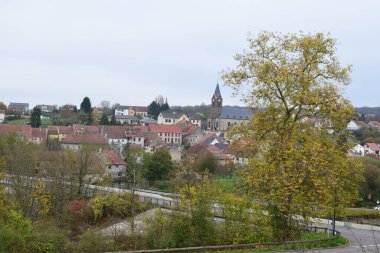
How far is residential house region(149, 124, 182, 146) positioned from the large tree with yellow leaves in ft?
278

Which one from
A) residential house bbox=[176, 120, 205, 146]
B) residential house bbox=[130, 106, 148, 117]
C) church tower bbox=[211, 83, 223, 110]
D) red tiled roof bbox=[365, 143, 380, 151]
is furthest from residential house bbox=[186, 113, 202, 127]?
red tiled roof bbox=[365, 143, 380, 151]

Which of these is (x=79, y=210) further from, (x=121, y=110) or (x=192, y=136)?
(x=121, y=110)

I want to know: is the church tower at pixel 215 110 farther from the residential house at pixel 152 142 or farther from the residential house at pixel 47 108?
the residential house at pixel 47 108

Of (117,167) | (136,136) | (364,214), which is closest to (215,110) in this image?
(136,136)

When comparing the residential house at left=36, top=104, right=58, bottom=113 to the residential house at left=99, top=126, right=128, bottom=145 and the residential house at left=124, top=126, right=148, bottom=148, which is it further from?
the residential house at left=99, top=126, right=128, bottom=145

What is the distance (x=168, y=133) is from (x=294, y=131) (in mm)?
87230

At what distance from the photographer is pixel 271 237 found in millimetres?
17500

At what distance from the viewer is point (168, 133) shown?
340 feet

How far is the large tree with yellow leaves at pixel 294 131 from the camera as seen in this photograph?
16.1 m

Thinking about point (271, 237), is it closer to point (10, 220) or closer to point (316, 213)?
point (316, 213)

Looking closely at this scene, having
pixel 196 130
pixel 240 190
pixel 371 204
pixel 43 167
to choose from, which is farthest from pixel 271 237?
pixel 196 130

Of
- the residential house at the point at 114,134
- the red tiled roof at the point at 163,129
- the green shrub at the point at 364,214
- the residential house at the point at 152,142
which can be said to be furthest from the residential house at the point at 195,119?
the green shrub at the point at 364,214

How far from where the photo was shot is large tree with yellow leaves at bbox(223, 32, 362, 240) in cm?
1606

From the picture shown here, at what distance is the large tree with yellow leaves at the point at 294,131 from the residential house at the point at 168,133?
278 feet
